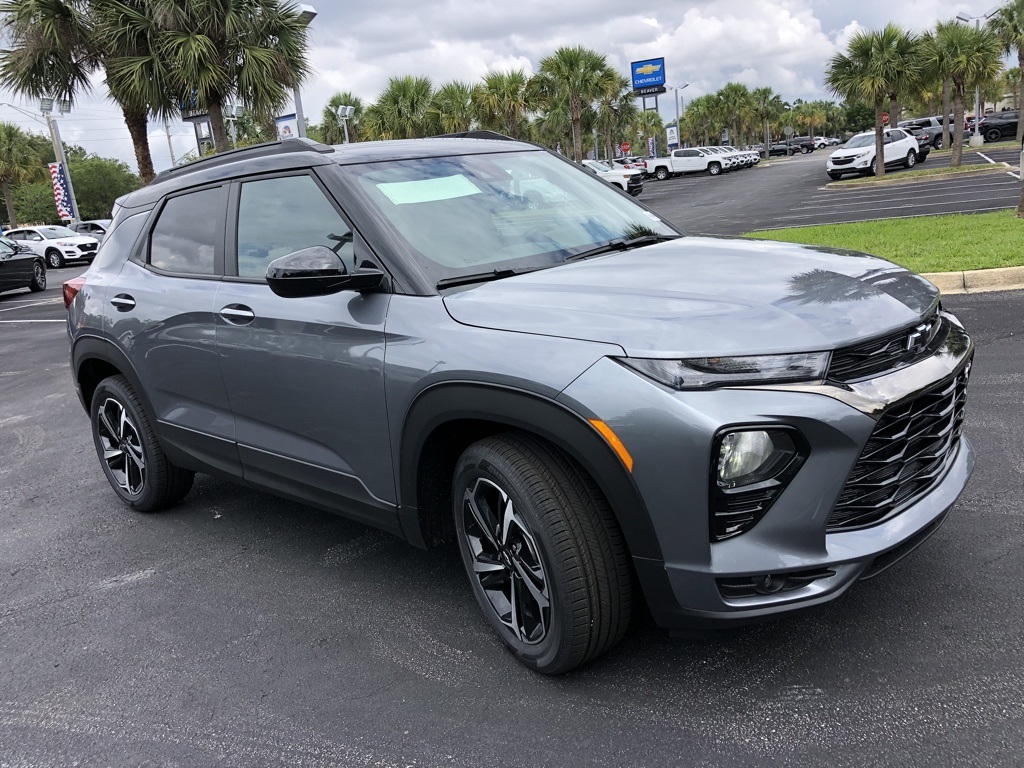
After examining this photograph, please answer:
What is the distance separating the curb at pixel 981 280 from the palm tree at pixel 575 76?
40056 mm

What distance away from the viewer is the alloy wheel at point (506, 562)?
2.82 metres

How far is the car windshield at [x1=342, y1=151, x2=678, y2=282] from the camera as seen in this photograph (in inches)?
129

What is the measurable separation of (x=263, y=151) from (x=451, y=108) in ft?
138

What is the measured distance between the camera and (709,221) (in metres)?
22.3

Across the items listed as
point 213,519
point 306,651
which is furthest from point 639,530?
point 213,519

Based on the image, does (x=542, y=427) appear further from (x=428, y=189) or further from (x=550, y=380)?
(x=428, y=189)

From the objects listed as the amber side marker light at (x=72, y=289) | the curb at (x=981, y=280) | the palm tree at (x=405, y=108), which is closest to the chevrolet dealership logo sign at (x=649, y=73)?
the palm tree at (x=405, y=108)

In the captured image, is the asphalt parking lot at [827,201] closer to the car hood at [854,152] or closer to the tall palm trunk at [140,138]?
the car hood at [854,152]

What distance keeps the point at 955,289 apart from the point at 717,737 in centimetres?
757

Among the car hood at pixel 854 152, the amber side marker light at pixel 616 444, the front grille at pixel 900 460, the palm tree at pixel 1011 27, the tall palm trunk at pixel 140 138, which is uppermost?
the palm tree at pixel 1011 27

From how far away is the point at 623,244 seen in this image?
369 centimetres

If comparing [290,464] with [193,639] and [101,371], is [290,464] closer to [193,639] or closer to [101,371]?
[193,639]

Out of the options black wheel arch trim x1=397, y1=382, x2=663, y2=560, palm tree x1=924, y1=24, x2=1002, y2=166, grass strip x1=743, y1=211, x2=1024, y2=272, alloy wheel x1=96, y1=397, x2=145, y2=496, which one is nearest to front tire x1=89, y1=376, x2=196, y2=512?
alloy wheel x1=96, y1=397, x2=145, y2=496

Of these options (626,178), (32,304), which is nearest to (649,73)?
(626,178)
